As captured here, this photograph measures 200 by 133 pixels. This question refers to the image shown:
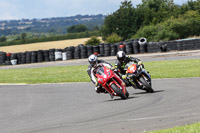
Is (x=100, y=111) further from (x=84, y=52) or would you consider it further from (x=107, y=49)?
(x=84, y=52)

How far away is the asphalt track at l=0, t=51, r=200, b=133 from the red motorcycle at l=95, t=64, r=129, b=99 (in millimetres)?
261

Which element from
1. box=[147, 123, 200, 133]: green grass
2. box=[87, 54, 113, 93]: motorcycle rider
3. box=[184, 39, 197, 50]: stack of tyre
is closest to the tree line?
box=[184, 39, 197, 50]: stack of tyre

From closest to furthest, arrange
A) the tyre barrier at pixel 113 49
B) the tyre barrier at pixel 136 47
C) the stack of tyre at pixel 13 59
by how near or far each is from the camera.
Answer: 1. the tyre barrier at pixel 136 47
2. the tyre barrier at pixel 113 49
3. the stack of tyre at pixel 13 59

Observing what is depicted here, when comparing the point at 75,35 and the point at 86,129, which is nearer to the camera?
the point at 86,129

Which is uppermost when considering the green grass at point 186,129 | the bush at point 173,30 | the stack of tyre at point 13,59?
the bush at point 173,30

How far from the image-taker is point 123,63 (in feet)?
41.4

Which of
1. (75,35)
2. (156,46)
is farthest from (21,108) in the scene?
(75,35)

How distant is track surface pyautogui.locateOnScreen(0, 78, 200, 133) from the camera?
766cm

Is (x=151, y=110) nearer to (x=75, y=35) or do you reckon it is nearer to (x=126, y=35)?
(x=126, y=35)

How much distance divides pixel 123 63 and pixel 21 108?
3073 millimetres

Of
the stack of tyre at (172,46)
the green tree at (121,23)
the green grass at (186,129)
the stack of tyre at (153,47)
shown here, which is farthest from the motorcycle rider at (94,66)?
the green tree at (121,23)

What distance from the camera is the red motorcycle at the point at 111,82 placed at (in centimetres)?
1141

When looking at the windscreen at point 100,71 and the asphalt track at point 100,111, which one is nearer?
the asphalt track at point 100,111

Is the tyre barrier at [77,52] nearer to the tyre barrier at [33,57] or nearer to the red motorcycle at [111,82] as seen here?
the tyre barrier at [33,57]
